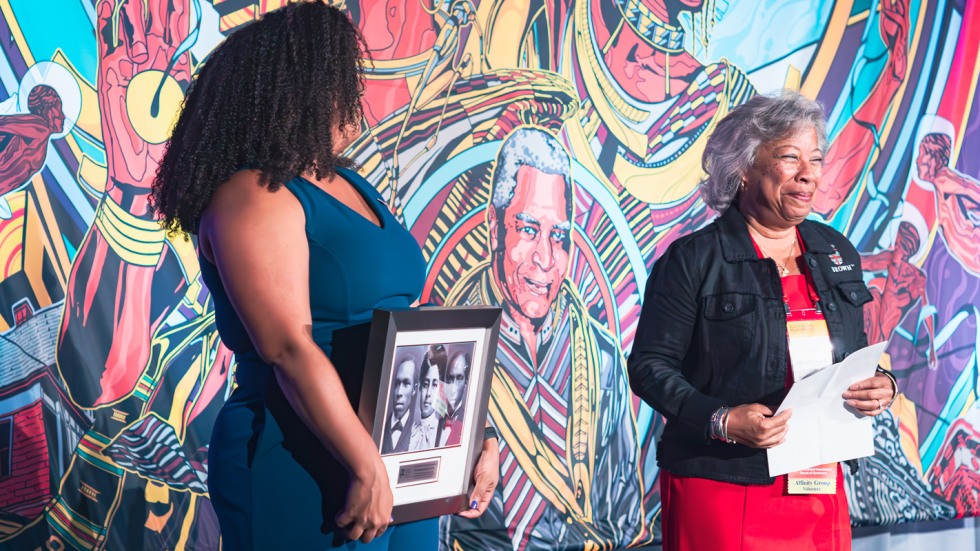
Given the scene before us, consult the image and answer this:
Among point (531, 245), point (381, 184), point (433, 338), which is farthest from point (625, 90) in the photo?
point (433, 338)

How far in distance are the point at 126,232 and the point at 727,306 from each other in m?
1.77

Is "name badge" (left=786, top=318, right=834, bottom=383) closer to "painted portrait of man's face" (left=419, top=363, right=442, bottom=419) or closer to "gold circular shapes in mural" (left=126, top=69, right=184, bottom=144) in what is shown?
"painted portrait of man's face" (left=419, top=363, right=442, bottom=419)

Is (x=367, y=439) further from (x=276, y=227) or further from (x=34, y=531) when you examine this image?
(x=34, y=531)

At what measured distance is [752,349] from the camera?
6.48 ft

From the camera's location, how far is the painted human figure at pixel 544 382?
3297 mm

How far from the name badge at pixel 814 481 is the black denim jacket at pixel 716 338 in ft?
0.22

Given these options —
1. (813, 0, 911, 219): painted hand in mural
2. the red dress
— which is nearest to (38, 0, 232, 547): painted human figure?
the red dress

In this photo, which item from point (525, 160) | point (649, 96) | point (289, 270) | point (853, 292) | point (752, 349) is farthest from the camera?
point (649, 96)

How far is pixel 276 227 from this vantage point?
1285 mm

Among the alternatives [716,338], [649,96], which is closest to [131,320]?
[716,338]

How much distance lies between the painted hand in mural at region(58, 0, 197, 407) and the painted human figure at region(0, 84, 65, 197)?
0.46 ft

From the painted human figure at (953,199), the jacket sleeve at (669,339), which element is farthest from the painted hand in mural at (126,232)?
the painted human figure at (953,199)

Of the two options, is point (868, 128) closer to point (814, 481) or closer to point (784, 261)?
point (784, 261)

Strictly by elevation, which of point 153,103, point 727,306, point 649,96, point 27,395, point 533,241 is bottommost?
point 27,395
